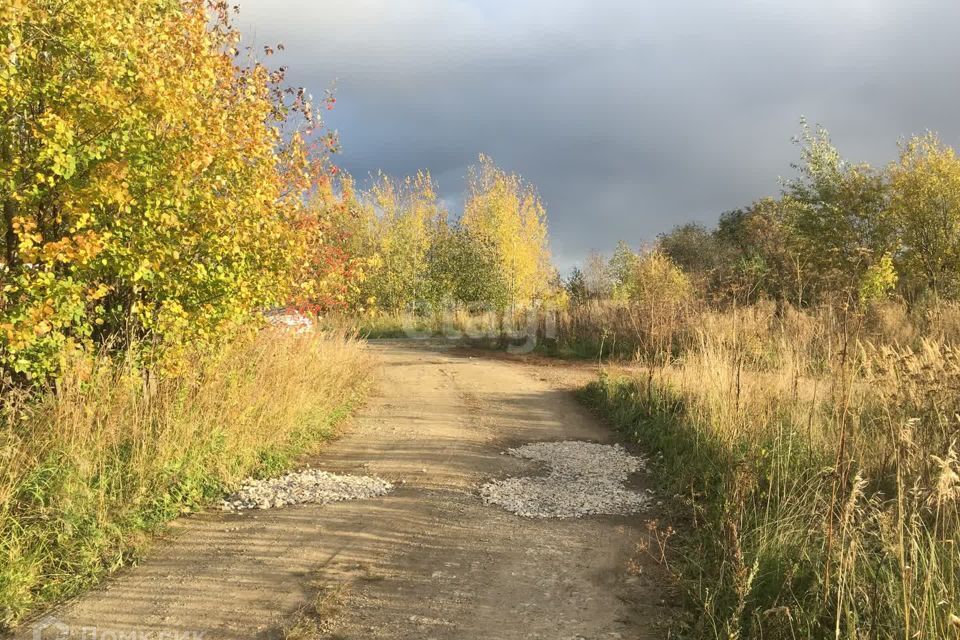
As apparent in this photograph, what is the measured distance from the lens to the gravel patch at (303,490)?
6203 millimetres

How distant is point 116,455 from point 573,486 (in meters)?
4.48

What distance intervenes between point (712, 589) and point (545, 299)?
84.0ft

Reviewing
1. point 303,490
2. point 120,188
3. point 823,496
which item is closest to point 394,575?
Answer: point 303,490

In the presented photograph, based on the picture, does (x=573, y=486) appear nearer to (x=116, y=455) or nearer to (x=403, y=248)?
(x=116, y=455)

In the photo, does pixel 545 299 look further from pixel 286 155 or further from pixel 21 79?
pixel 21 79

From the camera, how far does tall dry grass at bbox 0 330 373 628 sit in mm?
4676

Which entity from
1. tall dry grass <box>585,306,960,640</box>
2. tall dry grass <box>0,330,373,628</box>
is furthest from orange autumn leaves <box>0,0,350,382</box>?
tall dry grass <box>585,306,960,640</box>

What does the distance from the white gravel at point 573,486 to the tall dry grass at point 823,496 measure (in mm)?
465

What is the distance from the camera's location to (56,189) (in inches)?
241

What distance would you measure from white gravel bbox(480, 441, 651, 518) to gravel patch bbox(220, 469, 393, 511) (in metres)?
1.22

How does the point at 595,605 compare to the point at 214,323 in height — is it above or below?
below

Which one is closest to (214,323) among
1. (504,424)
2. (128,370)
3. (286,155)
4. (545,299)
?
(128,370)

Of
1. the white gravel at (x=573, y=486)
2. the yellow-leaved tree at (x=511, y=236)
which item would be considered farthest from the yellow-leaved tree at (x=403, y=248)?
the white gravel at (x=573, y=486)

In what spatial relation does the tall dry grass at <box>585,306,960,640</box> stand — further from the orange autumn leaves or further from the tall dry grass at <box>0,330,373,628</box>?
the orange autumn leaves
